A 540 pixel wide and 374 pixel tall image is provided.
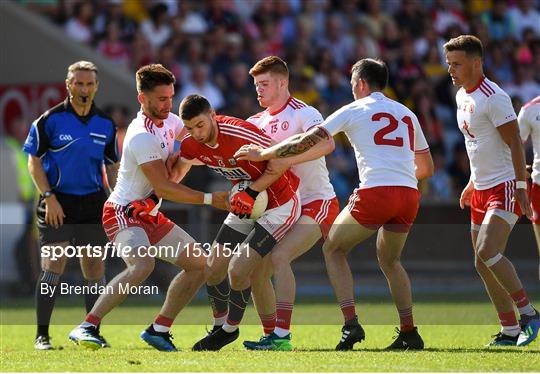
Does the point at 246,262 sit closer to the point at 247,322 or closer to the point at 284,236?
the point at 284,236

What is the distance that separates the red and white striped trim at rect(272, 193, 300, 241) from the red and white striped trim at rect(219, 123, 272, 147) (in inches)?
23.7

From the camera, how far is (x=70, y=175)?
11.5 m

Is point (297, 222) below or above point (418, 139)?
below

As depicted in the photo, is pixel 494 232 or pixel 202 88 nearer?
pixel 494 232

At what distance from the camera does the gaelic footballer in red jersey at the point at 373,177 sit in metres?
10.1

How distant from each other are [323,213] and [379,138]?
3.22 feet

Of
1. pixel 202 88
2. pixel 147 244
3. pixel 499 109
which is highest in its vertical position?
pixel 202 88

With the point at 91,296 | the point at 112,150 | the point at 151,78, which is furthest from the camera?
the point at 112,150

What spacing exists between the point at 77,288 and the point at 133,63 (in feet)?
28.7

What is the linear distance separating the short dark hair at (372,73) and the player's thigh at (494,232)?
1.48 meters

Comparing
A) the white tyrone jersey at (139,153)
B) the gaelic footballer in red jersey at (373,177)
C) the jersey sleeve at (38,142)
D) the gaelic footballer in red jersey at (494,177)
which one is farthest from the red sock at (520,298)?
the jersey sleeve at (38,142)

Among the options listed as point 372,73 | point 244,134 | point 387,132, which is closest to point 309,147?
point 244,134

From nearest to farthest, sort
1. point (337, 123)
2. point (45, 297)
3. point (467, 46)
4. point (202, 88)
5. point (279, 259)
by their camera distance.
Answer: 1. point (337, 123)
2. point (279, 259)
3. point (467, 46)
4. point (45, 297)
5. point (202, 88)

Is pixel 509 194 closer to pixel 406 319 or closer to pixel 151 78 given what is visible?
pixel 406 319
